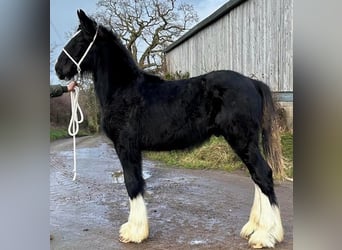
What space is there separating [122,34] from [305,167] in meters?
0.95

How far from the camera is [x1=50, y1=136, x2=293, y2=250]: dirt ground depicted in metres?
1.33

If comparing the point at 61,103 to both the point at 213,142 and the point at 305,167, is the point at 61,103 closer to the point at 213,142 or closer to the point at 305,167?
the point at 213,142

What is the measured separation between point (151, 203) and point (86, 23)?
788 mm

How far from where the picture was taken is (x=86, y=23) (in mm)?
1324

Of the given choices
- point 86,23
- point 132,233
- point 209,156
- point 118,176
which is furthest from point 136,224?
point 86,23

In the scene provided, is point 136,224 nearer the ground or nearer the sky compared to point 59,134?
nearer the ground

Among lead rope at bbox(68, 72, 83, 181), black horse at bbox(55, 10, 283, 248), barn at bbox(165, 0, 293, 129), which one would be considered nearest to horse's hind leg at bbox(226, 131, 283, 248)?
black horse at bbox(55, 10, 283, 248)

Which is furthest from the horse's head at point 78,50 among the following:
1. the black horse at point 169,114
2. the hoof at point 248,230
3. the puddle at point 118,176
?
the hoof at point 248,230

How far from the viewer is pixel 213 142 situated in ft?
4.59

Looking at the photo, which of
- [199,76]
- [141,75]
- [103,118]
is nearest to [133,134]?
[103,118]

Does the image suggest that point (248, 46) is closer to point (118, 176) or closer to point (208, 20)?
point (208, 20)

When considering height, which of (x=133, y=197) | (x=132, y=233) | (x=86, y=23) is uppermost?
(x=86, y=23)

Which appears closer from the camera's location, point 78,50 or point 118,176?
point 78,50

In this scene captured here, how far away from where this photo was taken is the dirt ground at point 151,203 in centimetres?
133
